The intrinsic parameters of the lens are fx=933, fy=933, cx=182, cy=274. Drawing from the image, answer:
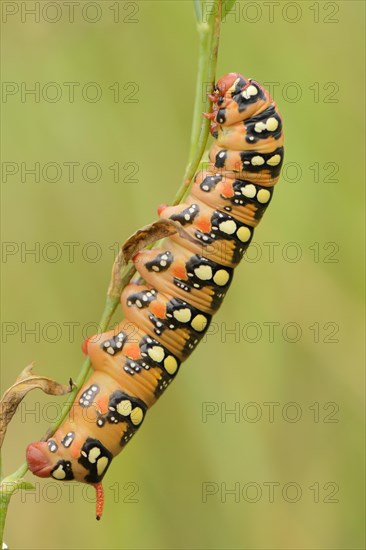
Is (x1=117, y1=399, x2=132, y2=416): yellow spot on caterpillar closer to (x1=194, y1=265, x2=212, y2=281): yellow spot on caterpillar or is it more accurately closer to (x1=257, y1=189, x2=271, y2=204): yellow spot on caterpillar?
(x1=194, y1=265, x2=212, y2=281): yellow spot on caterpillar

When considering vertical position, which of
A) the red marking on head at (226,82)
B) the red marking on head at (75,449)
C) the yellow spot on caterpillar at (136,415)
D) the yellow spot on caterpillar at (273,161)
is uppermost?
the red marking on head at (226,82)

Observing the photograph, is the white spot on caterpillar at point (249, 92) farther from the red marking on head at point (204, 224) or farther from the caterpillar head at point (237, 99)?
the red marking on head at point (204, 224)

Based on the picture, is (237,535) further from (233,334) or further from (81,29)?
(81,29)

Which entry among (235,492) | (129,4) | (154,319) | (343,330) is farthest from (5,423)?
(129,4)

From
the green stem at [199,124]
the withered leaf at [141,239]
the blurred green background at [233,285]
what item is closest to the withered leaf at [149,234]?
the withered leaf at [141,239]

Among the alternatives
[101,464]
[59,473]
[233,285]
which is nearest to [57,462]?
[59,473]

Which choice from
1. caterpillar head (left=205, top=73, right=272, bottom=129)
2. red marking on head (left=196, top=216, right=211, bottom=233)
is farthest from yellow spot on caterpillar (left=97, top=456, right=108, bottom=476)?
caterpillar head (left=205, top=73, right=272, bottom=129)
